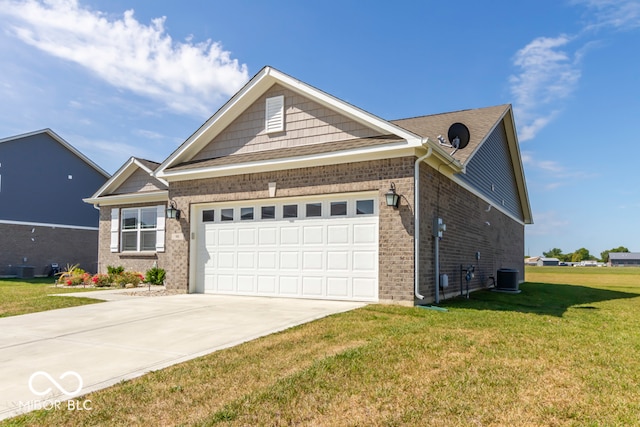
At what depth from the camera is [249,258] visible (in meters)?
11.5

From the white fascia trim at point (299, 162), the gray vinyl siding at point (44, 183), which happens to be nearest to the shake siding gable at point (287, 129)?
the white fascia trim at point (299, 162)

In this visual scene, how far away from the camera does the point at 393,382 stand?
427 centimetres

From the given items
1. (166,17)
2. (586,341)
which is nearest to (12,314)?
(166,17)

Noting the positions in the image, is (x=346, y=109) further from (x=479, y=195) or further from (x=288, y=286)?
(x=479, y=195)

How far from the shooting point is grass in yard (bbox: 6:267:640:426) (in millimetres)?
3504

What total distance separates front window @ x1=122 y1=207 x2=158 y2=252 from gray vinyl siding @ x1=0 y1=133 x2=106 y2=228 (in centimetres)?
903

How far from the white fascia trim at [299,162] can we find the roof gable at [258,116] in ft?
1.04

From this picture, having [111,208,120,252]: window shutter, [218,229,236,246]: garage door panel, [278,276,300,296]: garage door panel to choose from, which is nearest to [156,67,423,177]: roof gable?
[218,229,236,246]: garage door panel

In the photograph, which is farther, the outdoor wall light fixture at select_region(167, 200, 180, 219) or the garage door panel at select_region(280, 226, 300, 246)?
the outdoor wall light fixture at select_region(167, 200, 180, 219)

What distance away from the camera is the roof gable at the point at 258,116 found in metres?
10.0

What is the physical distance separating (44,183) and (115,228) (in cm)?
932

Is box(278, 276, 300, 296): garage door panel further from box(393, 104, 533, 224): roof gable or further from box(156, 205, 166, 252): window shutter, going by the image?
box(156, 205, 166, 252): window shutter

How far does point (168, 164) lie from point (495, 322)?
9.84 metres

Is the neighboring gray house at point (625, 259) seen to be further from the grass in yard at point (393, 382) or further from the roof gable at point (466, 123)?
the grass in yard at point (393, 382)
